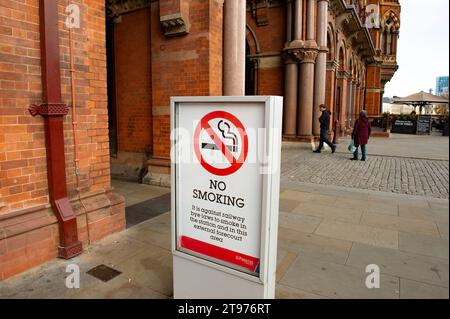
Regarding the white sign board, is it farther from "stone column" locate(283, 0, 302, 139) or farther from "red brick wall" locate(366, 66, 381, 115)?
"red brick wall" locate(366, 66, 381, 115)

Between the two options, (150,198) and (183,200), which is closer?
(183,200)

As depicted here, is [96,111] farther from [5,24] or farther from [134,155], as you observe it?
[134,155]

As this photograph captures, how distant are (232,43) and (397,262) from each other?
17.7 ft

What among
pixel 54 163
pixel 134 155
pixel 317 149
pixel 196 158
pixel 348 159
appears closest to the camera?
pixel 196 158

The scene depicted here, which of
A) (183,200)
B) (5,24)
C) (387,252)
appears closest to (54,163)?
(5,24)

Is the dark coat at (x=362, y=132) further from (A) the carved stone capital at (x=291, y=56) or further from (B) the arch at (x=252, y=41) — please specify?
(B) the arch at (x=252, y=41)

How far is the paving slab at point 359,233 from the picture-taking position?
420 centimetres

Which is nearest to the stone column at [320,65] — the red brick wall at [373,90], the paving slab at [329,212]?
the paving slab at [329,212]

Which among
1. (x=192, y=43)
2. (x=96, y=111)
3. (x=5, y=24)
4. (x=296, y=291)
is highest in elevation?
(x=192, y=43)

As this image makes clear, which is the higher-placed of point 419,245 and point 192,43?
point 192,43

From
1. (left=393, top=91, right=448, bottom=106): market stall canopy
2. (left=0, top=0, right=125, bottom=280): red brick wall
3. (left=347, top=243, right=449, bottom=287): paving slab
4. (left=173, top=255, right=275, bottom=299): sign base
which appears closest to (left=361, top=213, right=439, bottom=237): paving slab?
(left=347, top=243, right=449, bottom=287): paving slab

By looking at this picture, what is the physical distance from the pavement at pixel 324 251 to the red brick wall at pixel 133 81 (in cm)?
160

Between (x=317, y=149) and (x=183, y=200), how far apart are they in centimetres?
1116

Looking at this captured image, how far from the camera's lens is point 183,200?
266cm
